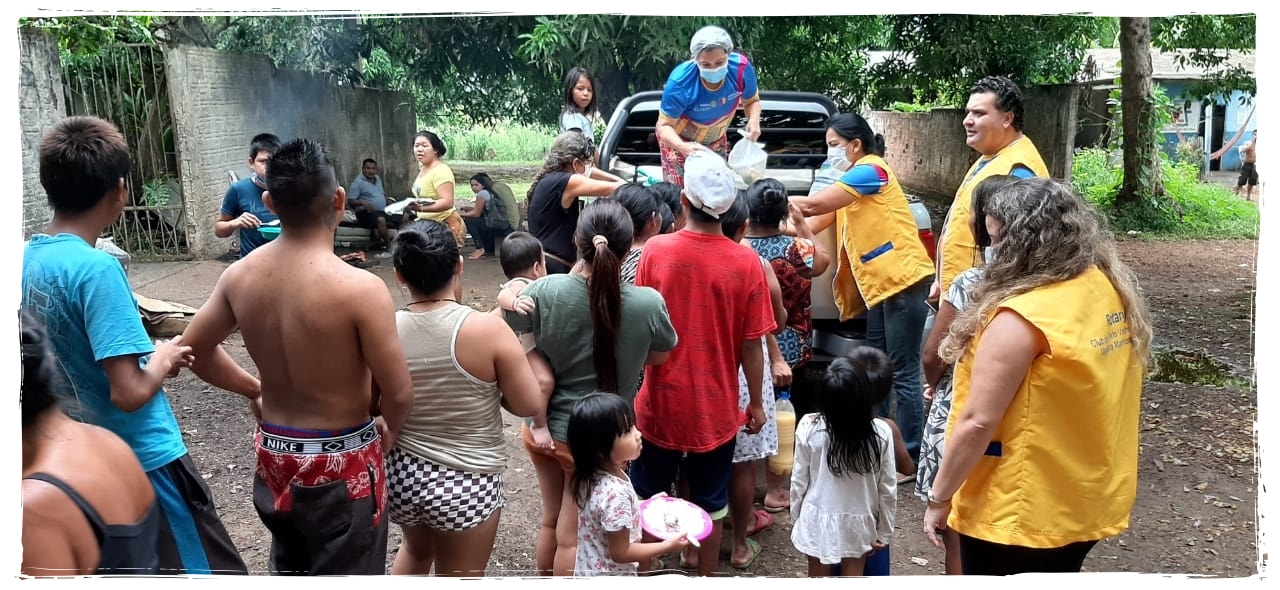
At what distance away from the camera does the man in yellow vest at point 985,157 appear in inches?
135

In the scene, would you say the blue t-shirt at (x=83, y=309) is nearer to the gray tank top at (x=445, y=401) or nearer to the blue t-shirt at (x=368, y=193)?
the gray tank top at (x=445, y=401)

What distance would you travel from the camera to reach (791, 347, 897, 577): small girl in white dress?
2.73 metres

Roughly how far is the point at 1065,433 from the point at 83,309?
2.42 m

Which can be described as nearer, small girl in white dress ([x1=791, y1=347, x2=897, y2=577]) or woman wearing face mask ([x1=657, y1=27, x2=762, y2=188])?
small girl in white dress ([x1=791, y1=347, x2=897, y2=577])

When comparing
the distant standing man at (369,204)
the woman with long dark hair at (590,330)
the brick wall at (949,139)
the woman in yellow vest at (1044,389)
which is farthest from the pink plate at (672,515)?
the brick wall at (949,139)

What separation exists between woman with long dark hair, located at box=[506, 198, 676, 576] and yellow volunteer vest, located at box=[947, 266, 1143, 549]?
941 millimetres

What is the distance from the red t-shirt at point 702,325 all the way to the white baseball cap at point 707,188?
12cm

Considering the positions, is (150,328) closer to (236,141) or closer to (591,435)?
(591,435)

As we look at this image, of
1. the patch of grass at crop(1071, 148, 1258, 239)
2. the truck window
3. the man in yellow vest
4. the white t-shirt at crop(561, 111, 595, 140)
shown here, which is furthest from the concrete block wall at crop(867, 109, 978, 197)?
the man in yellow vest

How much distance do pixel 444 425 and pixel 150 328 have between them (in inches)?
129

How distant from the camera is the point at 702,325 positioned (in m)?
2.93

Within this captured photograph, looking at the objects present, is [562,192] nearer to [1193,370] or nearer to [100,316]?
[100,316]

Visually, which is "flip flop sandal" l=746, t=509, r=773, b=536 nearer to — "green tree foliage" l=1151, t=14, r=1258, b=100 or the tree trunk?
"green tree foliage" l=1151, t=14, r=1258, b=100

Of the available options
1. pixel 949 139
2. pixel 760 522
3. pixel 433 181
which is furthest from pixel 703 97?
pixel 949 139
